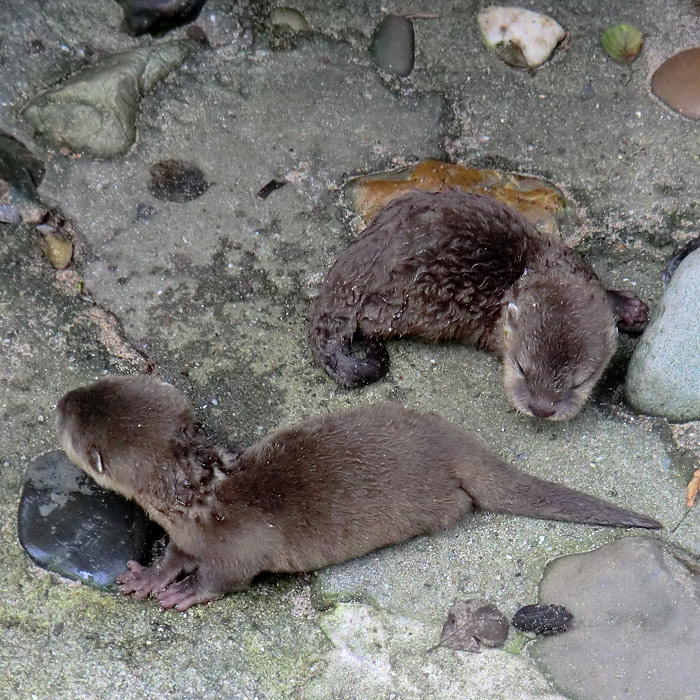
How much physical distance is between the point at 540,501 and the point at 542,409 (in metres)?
0.32

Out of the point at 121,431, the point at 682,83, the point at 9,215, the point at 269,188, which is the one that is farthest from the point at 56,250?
the point at 682,83

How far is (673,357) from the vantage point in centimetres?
277

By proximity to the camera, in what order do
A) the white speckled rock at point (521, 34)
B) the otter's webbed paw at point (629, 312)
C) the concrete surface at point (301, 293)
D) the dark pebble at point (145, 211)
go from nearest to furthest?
the concrete surface at point (301, 293) → the otter's webbed paw at point (629, 312) → the dark pebble at point (145, 211) → the white speckled rock at point (521, 34)

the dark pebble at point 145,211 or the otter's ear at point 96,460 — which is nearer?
the otter's ear at point 96,460

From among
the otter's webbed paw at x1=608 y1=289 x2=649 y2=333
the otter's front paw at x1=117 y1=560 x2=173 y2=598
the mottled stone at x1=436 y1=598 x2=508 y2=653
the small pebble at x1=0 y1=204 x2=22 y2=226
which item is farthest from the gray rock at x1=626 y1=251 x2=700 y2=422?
the small pebble at x1=0 y1=204 x2=22 y2=226

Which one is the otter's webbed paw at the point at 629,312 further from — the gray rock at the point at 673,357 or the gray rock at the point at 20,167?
the gray rock at the point at 20,167

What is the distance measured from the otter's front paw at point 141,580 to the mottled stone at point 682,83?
8.61 feet

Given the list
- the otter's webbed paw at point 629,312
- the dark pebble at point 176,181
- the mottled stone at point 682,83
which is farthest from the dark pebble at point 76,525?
the mottled stone at point 682,83

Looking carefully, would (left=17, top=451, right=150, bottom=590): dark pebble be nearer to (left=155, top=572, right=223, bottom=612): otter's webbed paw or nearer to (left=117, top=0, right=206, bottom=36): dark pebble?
(left=155, top=572, right=223, bottom=612): otter's webbed paw

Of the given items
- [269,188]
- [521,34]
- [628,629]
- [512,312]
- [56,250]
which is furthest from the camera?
[521,34]

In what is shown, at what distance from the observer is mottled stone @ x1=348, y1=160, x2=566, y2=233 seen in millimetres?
3311

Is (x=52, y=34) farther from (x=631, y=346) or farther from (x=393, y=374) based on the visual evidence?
(x=631, y=346)

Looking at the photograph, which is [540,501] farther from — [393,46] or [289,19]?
[289,19]

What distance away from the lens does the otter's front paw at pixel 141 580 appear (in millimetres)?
2553
